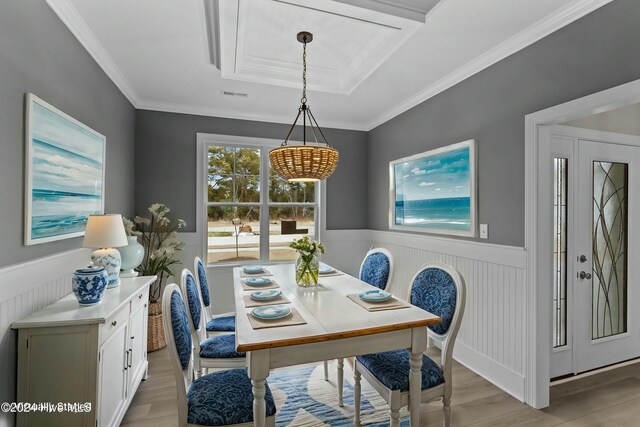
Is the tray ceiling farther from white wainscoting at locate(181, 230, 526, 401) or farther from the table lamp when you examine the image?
white wainscoting at locate(181, 230, 526, 401)

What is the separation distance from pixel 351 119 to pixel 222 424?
3882 mm

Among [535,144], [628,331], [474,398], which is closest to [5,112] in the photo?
[535,144]

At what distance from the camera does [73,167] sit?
2150 mm

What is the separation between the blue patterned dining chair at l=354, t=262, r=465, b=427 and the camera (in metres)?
1.70

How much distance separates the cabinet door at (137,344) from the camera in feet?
7.26

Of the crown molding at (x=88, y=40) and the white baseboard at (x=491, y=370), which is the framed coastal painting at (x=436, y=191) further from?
the crown molding at (x=88, y=40)

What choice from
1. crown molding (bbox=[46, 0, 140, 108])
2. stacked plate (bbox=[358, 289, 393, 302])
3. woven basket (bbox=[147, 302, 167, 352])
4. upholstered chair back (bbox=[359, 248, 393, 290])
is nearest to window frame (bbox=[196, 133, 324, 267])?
woven basket (bbox=[147, 302, 167, 352])

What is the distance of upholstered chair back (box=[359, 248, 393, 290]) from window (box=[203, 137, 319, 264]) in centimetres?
164

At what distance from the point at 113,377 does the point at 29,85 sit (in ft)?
5.55

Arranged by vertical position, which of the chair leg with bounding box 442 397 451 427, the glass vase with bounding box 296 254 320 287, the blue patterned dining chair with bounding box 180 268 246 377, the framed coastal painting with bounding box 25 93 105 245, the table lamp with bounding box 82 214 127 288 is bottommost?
the chair leg with bounding box 442 397 451 427

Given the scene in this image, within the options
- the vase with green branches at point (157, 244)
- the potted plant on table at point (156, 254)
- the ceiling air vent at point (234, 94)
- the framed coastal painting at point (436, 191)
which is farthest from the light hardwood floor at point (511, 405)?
the ceiling air vent at point (234, 94)

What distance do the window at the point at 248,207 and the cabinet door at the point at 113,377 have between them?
6.62 feet

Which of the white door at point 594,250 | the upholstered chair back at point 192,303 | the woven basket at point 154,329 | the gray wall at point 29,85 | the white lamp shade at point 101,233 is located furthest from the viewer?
the woven basket at point 154,329

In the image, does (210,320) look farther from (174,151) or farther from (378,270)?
(174,151)
